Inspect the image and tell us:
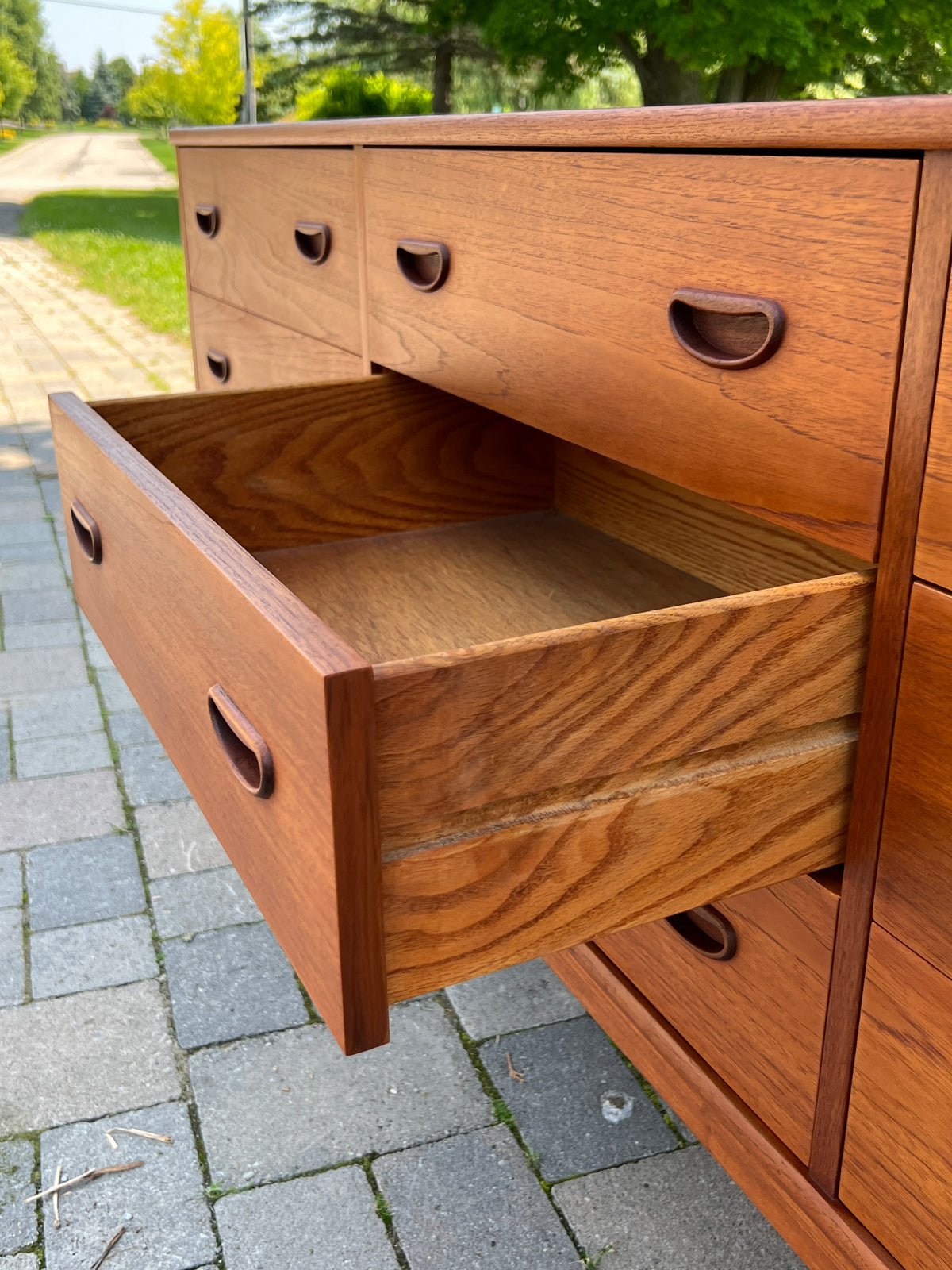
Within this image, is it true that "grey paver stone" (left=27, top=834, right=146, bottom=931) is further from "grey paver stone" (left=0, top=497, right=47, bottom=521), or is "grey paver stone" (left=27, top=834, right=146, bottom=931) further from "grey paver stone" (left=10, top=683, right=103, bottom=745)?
"grey paver stone" (left=0, top=497, right=47, bottom=521)

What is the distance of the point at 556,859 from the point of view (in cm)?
76

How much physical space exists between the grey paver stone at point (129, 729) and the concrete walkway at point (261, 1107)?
217 millimetres

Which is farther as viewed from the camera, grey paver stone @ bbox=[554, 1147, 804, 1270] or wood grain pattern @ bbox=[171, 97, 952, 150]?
grey paver stone @ bbox=[554, 1147, 804, 1270]

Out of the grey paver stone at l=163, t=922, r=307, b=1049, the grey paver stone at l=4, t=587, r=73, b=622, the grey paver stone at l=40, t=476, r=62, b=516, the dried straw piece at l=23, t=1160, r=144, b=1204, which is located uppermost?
the grey paver stone at l=40, t=476, r=62, b=516

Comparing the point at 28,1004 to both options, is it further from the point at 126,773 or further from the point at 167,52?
the point at 167,52

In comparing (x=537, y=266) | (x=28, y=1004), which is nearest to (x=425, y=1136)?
(x=28, y=1004)

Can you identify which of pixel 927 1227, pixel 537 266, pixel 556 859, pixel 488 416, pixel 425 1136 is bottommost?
pixel 425 1136

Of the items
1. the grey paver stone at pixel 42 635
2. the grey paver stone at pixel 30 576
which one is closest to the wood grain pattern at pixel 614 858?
the grey paver stone at pixel 42 635

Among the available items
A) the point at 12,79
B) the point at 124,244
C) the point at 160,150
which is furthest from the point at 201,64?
the point at 124,244

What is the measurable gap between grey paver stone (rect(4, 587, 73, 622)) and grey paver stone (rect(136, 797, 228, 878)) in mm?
937

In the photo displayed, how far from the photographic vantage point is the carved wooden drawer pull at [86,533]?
119 centimetres

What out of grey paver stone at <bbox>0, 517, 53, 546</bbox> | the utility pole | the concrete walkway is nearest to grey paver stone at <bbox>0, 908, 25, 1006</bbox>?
the concrete walkway

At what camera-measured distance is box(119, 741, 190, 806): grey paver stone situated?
79.0 inches

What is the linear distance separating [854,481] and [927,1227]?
0.59 metres
